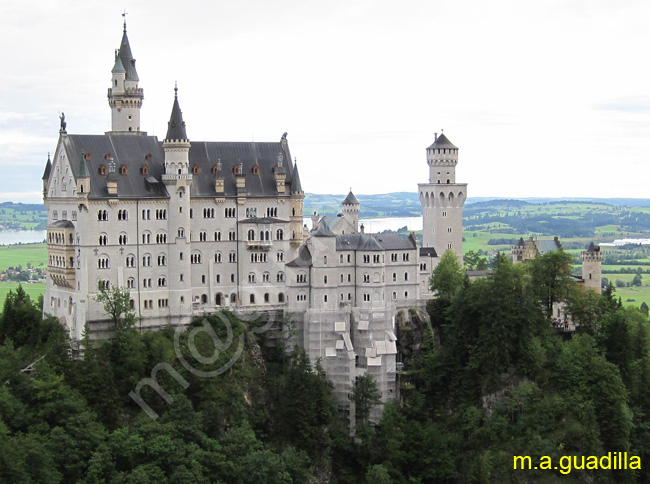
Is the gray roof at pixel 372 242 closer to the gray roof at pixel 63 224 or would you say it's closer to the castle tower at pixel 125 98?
the castle tower at pixel 125 98

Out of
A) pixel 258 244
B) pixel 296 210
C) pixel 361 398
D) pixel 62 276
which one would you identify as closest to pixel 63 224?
pixel 62 276

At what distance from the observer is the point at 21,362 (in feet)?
297

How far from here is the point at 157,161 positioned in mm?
98938

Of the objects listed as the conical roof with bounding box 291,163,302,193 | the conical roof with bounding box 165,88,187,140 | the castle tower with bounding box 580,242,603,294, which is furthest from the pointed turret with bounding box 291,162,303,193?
the castle tower with bounding box 580,242,603,294

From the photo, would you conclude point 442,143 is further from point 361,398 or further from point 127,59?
point 127,59

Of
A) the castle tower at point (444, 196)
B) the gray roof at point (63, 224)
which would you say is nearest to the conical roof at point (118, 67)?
the gray roof at point (63, 224)

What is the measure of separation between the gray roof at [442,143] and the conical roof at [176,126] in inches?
1146

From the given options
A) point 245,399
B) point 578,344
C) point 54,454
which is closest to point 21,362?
point 54,454

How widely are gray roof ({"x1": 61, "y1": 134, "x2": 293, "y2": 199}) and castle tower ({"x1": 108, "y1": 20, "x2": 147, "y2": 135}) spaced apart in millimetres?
5654

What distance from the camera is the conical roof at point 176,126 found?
9706 centimetres

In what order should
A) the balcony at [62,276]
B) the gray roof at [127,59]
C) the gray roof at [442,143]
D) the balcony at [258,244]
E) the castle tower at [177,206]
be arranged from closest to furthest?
the balcony at [62,276]
the castle tower at [177,206]
the balcony at [258,244]
the gray roof at [127,59]
the gray roof at [442,143]

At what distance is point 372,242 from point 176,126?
810 inches

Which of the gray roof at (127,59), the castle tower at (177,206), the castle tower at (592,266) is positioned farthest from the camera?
the castle tower at (592,266)

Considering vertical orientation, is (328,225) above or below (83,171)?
below
